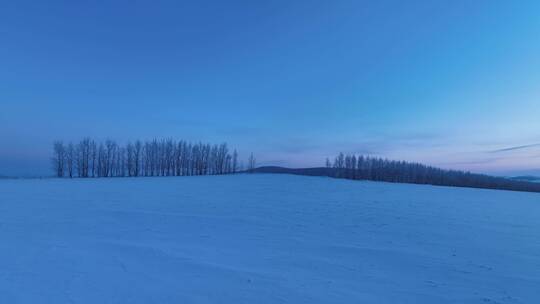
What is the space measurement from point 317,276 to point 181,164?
245 ft

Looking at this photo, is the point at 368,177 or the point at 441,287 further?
the point at 368,177

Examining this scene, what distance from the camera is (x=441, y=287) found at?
14.5 ft

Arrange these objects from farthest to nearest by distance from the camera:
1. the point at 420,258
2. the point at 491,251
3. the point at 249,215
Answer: the point at 249,215 < the point at 491,251 < the point at 420,258

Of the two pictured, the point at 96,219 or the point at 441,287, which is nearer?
the point at 441,287

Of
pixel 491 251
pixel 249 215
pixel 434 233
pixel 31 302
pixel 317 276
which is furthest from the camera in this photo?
pixel 249 215

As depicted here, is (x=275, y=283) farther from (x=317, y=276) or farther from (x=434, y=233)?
(x=434, y=233)

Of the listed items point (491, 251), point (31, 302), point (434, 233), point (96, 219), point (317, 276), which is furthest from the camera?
point (96, 219)

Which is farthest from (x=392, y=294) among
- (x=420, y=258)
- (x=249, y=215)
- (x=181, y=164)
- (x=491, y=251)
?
(x=181, y=164)

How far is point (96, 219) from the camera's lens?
9.28 metres

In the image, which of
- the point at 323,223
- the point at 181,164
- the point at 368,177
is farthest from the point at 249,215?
the point at 368,177

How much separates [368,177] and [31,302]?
82.2 metres

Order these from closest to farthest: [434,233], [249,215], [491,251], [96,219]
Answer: [491,251] < [434,233] < [96,219] < [249,215]

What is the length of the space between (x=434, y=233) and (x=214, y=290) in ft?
25.7

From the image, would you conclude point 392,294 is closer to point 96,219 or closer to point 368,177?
point 96,219
